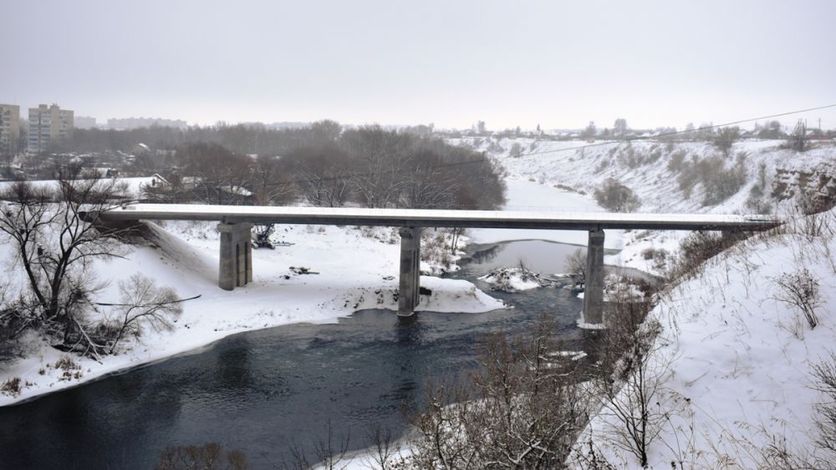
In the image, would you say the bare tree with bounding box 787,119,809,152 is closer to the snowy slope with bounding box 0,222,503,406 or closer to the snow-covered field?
the snow-covered field

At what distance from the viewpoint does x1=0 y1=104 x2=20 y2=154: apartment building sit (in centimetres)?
12669

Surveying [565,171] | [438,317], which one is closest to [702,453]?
[438,317]

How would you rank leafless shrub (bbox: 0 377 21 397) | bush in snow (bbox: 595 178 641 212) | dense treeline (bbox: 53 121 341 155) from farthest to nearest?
dense treeline (bbox: 53 121 341 155), bush in snow (bbox: 595 178 641 212), leafless shrub (bbox: 0 377 21 397)

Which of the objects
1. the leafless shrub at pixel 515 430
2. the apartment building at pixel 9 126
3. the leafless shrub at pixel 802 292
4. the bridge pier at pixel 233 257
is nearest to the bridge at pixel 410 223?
the bridge pier at pixel 233 257

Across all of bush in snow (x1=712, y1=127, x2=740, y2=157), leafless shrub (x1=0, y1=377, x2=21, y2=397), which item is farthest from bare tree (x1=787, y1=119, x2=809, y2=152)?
leafless shrub (x1=0, y1=377, x2=21, y2=397)

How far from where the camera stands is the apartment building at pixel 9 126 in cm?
12669

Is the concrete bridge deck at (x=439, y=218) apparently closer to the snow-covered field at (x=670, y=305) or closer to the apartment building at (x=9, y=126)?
the snow-covered field at (x=670, y=305)

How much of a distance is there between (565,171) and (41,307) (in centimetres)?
13753

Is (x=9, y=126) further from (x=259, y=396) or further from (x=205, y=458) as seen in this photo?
(x=205, y=458)

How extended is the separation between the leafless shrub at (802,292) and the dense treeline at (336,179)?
58749 millimetres

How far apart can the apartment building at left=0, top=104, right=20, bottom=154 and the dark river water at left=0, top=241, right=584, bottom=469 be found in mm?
117264

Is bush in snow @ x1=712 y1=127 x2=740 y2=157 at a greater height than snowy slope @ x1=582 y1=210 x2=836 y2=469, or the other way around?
bush in snow @ x1=712 y1=127 x2=740 y2=157

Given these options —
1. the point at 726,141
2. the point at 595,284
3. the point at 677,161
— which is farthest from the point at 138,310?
the point at 726,141

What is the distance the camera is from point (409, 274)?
40719 millimetres
